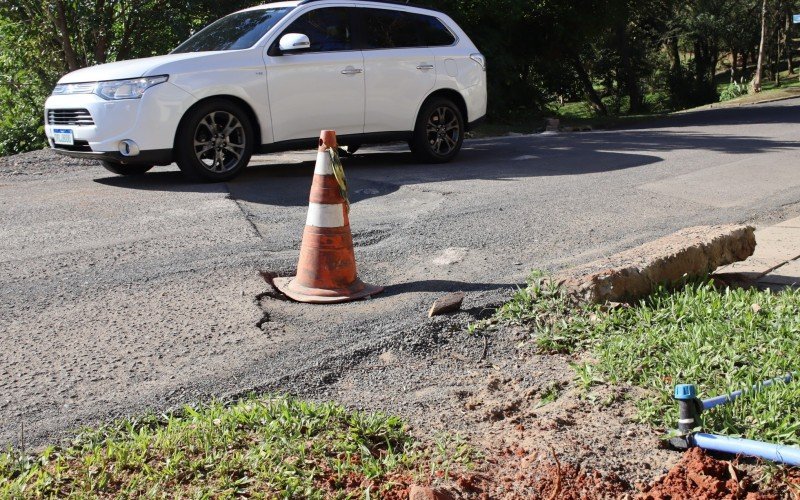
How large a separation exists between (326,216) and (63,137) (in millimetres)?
4624

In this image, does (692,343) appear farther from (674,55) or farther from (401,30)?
(674,55)

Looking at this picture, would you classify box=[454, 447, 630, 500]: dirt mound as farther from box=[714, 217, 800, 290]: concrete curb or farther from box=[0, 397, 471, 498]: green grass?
box=[714, 217, 800, 290]: concrete curb

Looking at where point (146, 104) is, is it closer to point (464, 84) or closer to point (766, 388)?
point (464, 84)

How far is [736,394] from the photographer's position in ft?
12.2

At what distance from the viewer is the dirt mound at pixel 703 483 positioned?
319 centimetres

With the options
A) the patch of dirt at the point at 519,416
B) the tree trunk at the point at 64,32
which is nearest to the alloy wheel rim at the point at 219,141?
the patch of dirt at the point at 519,416

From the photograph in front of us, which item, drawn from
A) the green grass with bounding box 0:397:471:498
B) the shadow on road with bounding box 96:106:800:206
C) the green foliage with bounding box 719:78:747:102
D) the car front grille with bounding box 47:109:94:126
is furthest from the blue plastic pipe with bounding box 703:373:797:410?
the green foliage with bounding box 719:78:747:102

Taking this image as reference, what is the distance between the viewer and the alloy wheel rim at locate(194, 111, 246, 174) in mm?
9055

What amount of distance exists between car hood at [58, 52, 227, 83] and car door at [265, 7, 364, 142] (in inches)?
30.5

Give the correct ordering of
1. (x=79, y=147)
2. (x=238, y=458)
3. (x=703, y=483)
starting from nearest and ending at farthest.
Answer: (x=703, y=483)
(x=238, y=458)
(x=79, y=147)

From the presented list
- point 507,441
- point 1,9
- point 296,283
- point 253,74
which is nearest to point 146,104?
point 253,74

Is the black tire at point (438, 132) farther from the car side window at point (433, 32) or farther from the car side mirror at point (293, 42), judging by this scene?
the car side mirror at point (293, 42)

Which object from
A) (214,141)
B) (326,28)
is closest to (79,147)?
(214,141)

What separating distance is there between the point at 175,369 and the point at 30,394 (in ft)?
2.12
